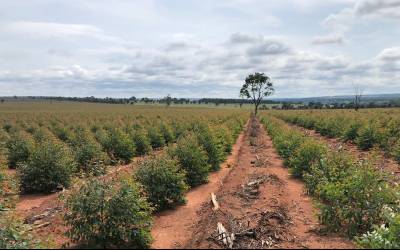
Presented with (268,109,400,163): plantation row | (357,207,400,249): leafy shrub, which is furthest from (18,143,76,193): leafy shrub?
(268,109,400,163): plantation row

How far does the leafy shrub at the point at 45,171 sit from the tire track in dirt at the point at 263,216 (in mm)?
5267

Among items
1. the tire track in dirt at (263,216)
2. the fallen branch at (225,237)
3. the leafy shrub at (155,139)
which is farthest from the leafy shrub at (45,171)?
the leafy shrub at (155,139)

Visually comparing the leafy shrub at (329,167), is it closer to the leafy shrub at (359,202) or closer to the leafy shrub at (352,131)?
the leafy shrub at (359,202)

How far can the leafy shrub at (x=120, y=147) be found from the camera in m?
19.9

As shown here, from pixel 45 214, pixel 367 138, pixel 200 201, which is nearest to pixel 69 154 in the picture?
pixel 45 214

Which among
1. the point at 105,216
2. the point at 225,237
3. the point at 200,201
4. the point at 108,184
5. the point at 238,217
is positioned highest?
the point at 108,184

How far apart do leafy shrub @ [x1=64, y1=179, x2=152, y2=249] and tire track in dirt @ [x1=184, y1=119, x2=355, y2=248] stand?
3.88 feet

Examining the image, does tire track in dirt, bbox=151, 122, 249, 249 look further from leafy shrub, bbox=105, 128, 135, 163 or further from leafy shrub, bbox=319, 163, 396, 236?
leafy shrub, bbox=105, 128, 135, 163

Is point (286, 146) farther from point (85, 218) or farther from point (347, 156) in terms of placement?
point (85, 218)

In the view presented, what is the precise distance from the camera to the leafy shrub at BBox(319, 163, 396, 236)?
26.8 feet

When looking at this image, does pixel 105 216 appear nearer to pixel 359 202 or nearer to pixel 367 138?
pixel 359 202

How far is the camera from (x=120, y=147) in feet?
65.4

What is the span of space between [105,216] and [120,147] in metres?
12.9

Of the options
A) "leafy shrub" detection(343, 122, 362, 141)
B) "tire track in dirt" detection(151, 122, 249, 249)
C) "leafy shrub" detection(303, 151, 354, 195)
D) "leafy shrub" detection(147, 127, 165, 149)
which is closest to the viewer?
"tire track in dirt" detection(151, 122, 249, 249)
